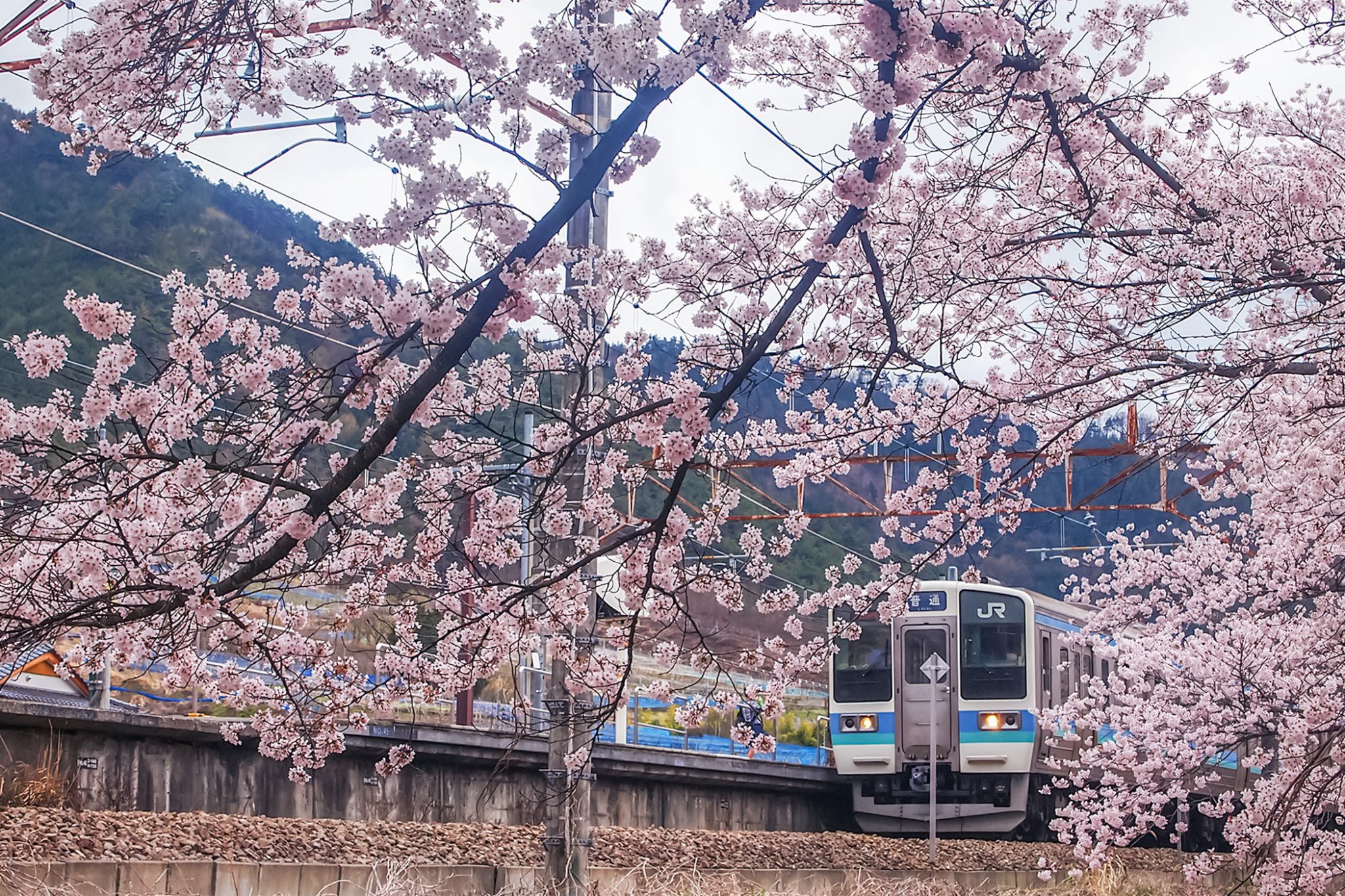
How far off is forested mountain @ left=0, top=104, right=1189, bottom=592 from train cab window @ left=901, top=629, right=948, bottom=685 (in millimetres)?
7245

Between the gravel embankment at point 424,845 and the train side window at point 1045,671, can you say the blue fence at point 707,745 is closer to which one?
the train side window at point 1045,671

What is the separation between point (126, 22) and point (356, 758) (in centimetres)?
856

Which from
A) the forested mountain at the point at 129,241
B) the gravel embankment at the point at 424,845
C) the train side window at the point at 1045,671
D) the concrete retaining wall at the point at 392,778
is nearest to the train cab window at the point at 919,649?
the train side window at the point at 1045,671

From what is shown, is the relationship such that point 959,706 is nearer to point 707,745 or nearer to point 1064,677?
point 1064,677

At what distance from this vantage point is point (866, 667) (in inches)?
664

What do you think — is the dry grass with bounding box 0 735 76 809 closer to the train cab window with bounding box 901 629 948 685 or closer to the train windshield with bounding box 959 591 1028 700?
the train cab window with bounding box 901 629 948 685

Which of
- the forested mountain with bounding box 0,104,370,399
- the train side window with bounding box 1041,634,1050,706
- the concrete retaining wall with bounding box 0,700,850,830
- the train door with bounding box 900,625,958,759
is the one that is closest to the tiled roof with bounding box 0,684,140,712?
the concrete retaining wall with bounding box 0,700,850,830

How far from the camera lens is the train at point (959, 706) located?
52.6 feet

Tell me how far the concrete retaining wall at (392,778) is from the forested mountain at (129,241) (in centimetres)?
856

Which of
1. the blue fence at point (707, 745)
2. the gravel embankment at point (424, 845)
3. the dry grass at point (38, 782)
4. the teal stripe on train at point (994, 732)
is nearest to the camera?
the gravel embankment at point (424, 845)

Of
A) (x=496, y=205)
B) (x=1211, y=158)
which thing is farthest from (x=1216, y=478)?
(x=496, y=205)

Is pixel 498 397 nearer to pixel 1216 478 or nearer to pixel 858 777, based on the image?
pixel 1216 478

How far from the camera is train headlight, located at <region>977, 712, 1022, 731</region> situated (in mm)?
15969

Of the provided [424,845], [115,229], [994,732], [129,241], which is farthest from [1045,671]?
[115,229]
